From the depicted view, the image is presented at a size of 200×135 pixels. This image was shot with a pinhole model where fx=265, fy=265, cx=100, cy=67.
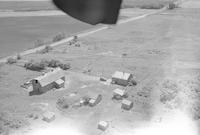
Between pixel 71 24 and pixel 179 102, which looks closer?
→ pixel 179 102

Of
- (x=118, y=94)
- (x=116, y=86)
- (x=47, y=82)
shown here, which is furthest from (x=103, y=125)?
(x=47, y=82)

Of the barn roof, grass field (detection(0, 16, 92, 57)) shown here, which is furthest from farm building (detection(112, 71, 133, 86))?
grass field (detection(0, 16, 92, 57))

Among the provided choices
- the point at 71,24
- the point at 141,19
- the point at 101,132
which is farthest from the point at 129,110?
the point at 141,19

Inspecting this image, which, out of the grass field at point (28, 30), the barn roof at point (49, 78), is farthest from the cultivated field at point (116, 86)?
the grass field at point (28, 30)

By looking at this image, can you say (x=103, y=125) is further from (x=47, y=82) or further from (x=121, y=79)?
(x=47, y=82)

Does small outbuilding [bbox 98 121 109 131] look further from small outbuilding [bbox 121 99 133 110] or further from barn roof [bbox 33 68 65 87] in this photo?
barn roof [bbox 33 68 65 87]

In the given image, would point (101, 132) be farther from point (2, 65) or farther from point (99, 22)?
point (2, 65)
